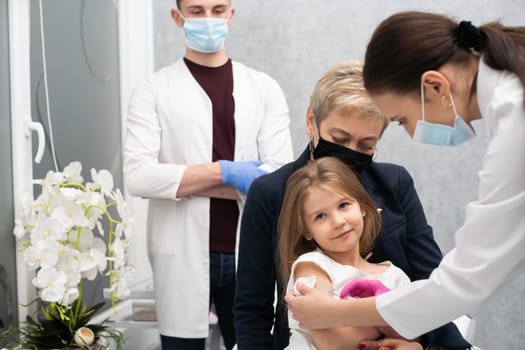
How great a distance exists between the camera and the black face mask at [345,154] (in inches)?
60.3

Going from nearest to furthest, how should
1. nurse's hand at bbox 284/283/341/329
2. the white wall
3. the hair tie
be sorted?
the hair tie < nurse's hand at bbox 284/283/341/329 < the white wall

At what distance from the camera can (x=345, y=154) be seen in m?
1.54

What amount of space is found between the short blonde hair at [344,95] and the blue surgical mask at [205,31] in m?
1.01

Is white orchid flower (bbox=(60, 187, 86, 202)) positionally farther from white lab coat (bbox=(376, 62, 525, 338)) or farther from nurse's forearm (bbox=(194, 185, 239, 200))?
white lab coat (bbox=(376, 62, 525, 338))

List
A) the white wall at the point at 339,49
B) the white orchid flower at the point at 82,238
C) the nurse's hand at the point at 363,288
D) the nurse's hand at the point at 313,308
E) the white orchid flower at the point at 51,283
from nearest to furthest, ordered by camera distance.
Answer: the nurse's hand at the point at 313,308 → the nurse's hand at the point at 363,288 → the white orchid flower at the point at 51,283 → the white orchid flower at the point at 82,238 → the white wall at the point at 339,49

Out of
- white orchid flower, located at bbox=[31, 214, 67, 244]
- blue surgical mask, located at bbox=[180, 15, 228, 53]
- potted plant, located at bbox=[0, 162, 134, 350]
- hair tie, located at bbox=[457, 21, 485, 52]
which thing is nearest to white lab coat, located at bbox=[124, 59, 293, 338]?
blue surgical mask, located at bbox=[180, 15, 228, 53]

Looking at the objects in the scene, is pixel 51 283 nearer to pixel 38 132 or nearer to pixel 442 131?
pixel 38 132

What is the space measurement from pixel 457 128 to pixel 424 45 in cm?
19

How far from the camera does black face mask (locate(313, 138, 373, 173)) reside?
1.53 meters

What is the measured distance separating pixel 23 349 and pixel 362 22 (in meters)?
2.29

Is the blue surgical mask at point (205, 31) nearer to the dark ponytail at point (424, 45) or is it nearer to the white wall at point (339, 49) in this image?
the white wall at point (339, 49)

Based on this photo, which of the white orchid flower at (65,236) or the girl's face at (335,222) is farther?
the white orchid flower at (65,236)

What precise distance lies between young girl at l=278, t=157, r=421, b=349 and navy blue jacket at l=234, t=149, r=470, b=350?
0.03 metres

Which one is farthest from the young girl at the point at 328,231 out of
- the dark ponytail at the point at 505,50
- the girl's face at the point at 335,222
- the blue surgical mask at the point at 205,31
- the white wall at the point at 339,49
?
the white wall at the point at 339,49
